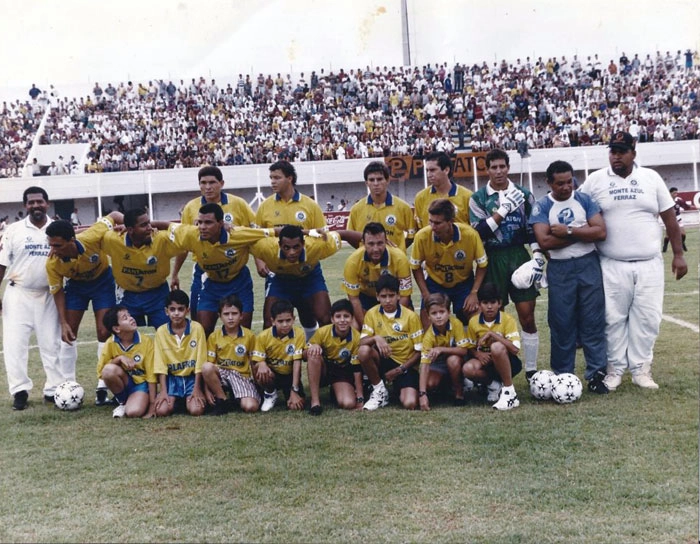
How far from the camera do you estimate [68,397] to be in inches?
293

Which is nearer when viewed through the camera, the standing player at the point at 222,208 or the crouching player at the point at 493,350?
the crouching player at the point at 493,350

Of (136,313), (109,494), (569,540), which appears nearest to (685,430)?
(569,540)

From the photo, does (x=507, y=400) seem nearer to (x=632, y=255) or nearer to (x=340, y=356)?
(x=340, y=356)

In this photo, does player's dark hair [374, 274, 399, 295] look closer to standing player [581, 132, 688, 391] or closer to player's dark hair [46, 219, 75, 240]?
standing player [581, 132, 688, 391]

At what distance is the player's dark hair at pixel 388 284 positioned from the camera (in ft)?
23.2

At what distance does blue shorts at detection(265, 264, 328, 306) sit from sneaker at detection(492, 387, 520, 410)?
216 cm

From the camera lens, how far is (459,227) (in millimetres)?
7254

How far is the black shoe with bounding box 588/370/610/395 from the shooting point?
713 centimetres

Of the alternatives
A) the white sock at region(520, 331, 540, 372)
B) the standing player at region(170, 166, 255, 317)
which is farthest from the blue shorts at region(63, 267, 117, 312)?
the white sock at region(520, 331, 540, 372)

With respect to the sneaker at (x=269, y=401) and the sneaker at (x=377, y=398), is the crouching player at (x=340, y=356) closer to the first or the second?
the sneaker at (x=377, y=398)

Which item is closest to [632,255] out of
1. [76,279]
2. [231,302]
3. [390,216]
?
[390,216]

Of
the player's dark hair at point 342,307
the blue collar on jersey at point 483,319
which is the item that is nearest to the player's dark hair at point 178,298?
the player's dark hair at point 342,307

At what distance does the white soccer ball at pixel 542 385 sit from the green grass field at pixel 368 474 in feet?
0.29

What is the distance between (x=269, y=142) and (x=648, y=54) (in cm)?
2071
